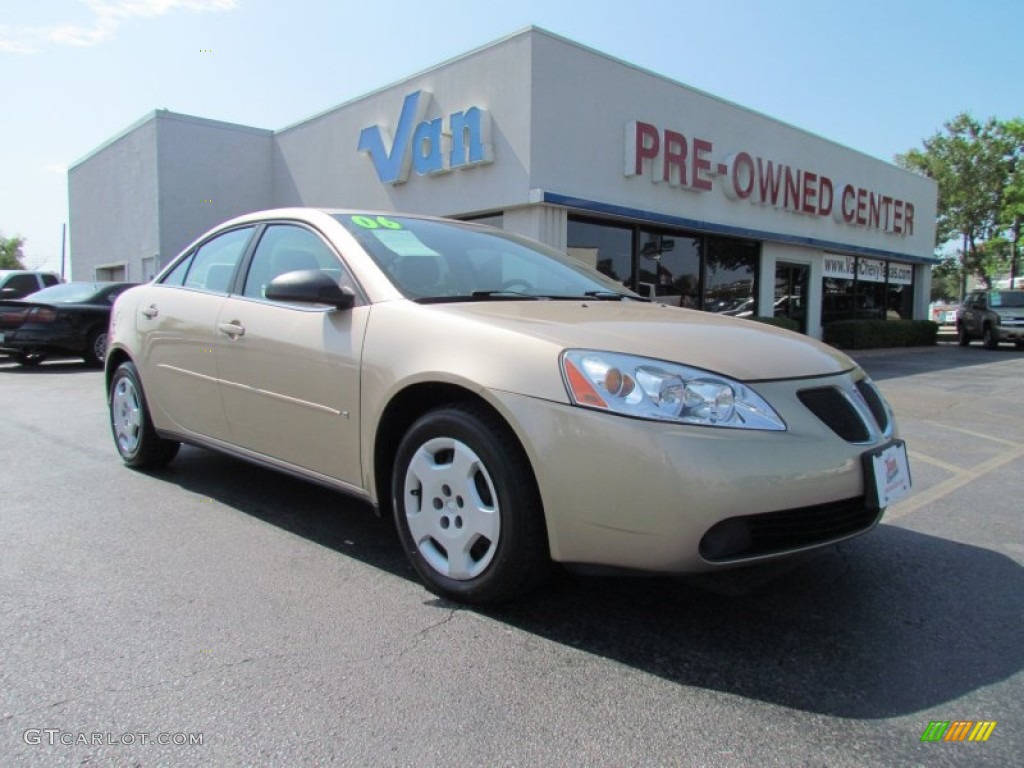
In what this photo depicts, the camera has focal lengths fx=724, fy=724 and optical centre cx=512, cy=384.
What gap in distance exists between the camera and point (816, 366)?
2645mm

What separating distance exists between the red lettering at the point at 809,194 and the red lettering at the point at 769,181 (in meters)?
1.13

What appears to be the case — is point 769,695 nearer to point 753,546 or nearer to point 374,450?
point 753,546

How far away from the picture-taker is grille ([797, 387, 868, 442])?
2.45 meters

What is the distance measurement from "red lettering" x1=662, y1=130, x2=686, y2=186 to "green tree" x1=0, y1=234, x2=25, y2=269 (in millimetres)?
77573

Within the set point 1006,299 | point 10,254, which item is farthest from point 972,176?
point 10,254

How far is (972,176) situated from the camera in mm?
38406

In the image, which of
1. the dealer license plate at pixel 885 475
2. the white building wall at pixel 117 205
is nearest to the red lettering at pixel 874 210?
the white building wall at pixel 117 205

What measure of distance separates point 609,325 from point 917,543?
6.70 feet

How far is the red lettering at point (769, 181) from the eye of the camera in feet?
51.4

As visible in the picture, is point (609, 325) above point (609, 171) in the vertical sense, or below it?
below

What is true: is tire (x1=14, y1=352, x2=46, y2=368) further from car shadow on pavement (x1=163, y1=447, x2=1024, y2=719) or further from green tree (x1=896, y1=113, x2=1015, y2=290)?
green tree (x1=896, y1=113, x2=1015, y2=290)

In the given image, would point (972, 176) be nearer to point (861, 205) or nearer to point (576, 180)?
point (861, 205)

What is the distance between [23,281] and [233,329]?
15453 mm

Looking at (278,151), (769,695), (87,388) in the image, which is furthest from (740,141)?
(769,695)
